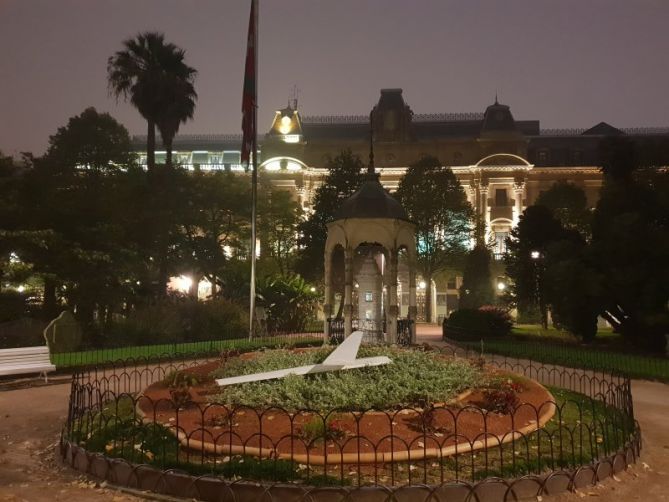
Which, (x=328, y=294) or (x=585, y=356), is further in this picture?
(x=328, y=294)

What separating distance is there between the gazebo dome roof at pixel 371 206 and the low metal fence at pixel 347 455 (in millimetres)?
10766

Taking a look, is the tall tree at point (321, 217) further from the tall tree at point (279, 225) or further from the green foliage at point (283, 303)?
the green foliage at point (283, 303)

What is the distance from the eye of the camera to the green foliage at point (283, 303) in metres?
30.0

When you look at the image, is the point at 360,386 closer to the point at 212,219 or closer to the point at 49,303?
the point at 49,303

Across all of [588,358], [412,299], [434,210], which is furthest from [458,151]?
[588,358]

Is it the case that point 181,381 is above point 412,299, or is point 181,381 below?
below

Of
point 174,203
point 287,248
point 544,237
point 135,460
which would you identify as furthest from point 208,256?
point 135,460

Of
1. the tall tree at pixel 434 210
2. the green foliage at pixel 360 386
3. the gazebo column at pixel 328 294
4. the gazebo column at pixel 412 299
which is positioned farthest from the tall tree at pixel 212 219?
the green foliage at pixel 360 386

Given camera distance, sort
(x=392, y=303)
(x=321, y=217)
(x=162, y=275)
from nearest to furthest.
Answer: (x=392, y=303)
(x=162, y=275)
(x=321, y=217)

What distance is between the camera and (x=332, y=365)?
10984 millimetres

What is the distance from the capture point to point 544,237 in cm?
2789

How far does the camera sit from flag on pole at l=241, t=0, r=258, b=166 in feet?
72.4

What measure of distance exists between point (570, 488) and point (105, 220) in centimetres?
2278

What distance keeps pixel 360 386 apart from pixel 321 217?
29.3 meters
